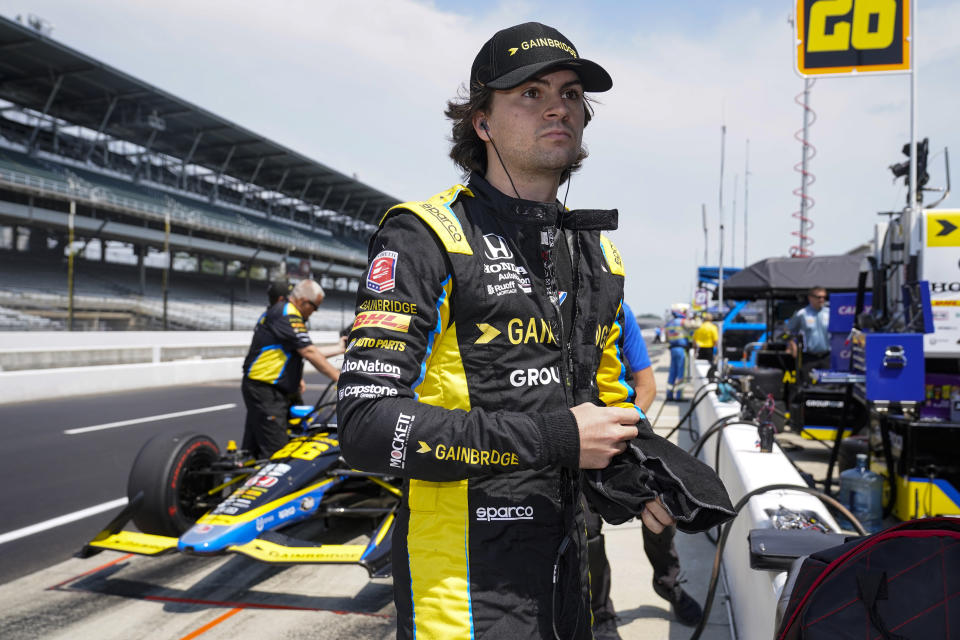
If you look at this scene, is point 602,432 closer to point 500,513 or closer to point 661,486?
point 661,486

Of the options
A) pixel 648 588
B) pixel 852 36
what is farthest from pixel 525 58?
pixel 852 36

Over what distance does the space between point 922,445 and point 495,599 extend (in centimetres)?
437

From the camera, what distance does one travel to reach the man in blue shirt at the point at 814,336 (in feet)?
27.4

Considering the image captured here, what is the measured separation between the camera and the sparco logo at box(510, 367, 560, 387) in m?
1.37

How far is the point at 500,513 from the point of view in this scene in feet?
4.41

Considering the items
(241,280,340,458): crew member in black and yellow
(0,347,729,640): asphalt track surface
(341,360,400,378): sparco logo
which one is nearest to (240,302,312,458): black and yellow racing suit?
(241,280,340,458): crew member in black and yellow

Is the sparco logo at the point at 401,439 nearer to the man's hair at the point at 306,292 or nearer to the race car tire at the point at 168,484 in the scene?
the race car tire at the point at 168,484

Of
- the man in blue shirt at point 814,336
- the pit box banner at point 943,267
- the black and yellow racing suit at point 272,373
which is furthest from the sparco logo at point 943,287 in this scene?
the black and yellow racing suit at point 272,373

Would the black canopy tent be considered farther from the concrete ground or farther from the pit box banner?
the concrete ground

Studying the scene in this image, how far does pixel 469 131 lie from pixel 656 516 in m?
1.01

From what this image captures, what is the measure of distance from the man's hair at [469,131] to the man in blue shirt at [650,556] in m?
1.19

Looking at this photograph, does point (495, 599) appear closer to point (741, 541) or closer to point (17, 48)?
point (741, 541)

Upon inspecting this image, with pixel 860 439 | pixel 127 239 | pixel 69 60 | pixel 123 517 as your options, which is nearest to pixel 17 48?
pixel 69 60

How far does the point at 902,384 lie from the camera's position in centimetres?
440
